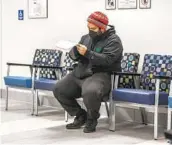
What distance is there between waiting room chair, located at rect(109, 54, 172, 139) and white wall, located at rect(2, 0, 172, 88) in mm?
255

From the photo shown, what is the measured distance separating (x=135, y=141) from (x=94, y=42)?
4.18 feet

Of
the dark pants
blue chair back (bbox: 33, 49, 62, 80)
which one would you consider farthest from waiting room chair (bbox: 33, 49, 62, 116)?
the dark pants

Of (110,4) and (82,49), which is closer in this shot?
(82,49)

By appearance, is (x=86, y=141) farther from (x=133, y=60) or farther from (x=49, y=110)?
(x=49, y=110)

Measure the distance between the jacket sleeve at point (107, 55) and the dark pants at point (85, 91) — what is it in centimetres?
18

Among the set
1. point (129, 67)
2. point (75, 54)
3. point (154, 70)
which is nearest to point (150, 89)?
point (154, 70)

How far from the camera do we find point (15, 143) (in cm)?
387

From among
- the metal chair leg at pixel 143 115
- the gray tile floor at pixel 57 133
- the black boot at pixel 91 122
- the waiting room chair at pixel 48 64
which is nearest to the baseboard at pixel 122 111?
the metal chair leg at pixel 143 115

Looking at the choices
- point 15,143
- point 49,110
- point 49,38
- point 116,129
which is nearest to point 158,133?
point 116,129

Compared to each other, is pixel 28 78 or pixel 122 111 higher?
pixel 28 78

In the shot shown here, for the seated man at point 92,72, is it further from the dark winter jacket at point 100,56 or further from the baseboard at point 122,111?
the baseboard at point 122,111

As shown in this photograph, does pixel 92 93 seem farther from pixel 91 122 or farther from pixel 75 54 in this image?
pixel 75 54

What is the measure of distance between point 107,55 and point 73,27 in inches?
65.3

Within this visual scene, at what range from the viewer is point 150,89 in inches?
187
